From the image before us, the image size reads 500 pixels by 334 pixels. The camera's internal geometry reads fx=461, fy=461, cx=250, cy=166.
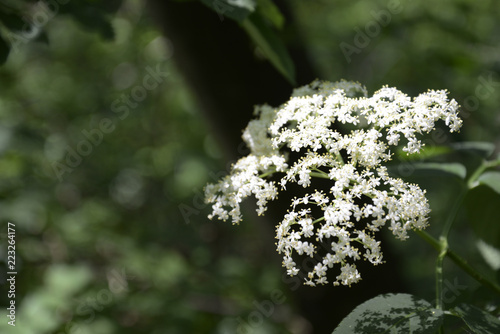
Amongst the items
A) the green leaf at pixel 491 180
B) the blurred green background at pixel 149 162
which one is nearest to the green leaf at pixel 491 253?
the green leaf at pixel 491 180

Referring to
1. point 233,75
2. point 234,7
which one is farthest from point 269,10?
point 233,75

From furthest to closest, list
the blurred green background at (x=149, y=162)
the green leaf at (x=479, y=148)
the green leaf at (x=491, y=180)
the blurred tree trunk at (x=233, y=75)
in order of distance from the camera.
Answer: the blurred green background at (x=149, y=162)
the blurred tree trunk at (x=233, y=75)
the green leaf at (x=479, y=148)
the green leaf at (x=491, y=180)

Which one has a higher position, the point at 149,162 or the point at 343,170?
the point at 343,170

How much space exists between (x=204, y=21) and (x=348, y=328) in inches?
57.5

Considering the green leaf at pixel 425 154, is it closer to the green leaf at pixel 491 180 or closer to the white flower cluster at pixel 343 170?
the green leaf at pixel 491 180

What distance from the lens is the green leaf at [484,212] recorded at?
1.66 m

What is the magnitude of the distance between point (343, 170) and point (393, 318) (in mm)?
398

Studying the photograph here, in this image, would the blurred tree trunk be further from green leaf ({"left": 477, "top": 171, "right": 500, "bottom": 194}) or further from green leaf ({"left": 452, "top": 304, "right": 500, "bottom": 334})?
green leaf ({"left": 452, "top": 304, "right": 500, "bottom": 334})

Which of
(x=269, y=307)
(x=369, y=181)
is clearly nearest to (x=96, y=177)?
(x=269, y=307)

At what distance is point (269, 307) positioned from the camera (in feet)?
10.8

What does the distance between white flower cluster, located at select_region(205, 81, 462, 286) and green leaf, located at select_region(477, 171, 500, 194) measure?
0.99 feet

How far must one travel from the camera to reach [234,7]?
1.30 m

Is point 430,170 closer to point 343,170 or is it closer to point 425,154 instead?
point 425,154

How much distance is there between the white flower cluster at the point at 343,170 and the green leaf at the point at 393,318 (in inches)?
3.6
